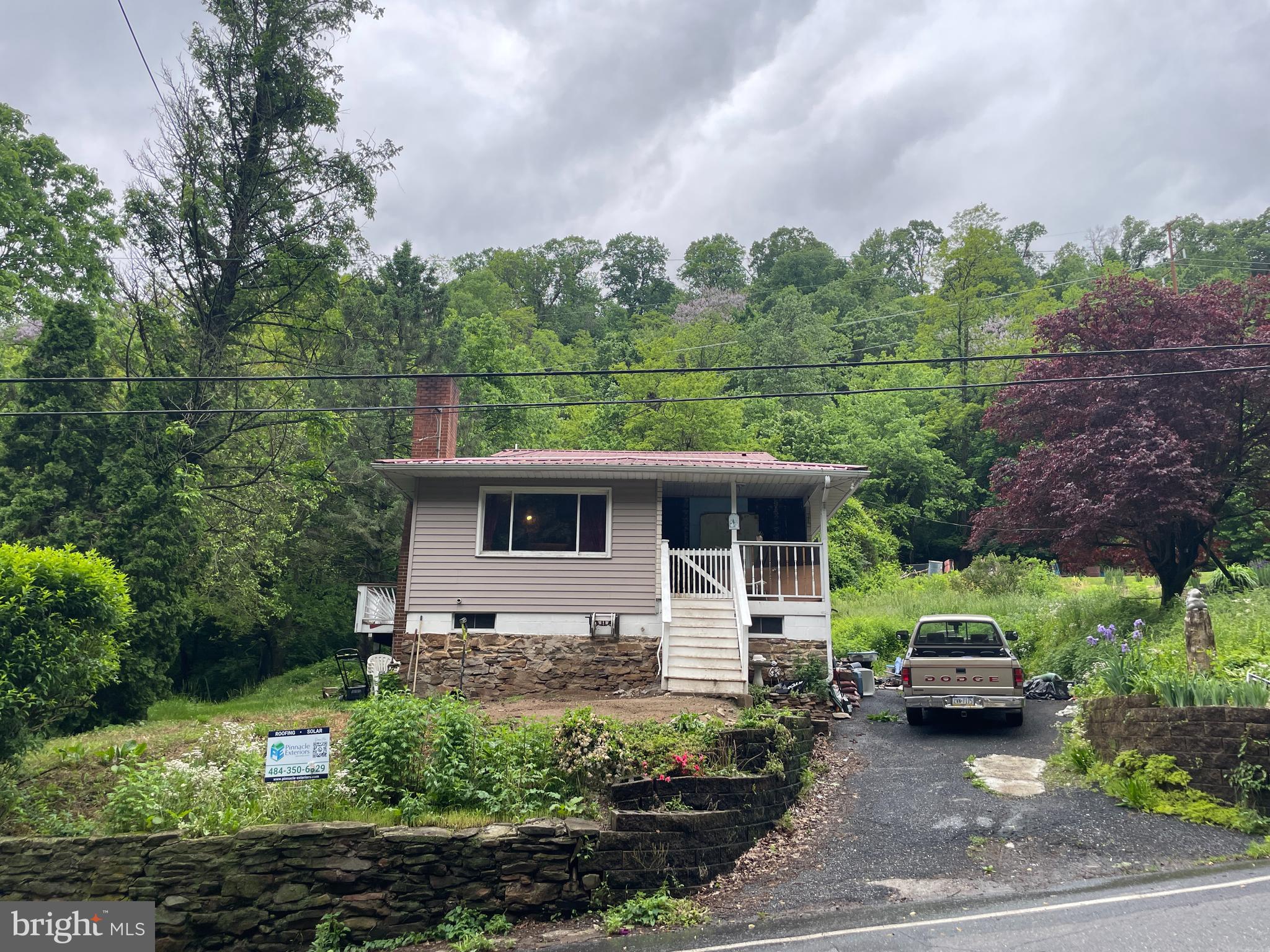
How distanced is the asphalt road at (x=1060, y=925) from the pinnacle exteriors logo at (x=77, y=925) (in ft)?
12.4

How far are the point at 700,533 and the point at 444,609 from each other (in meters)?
5.40

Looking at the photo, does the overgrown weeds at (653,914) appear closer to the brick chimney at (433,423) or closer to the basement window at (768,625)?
the basement window at (768,625)

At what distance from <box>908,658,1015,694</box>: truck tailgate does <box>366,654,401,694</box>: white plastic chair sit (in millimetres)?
8248

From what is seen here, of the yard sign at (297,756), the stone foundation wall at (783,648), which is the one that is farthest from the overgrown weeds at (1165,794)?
the yard sign at (297,756)

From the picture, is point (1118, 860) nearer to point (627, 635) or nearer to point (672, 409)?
point (627, 635)

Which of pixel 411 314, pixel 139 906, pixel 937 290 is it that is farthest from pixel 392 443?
pixel 937 290

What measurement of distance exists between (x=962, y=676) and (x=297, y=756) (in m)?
8.61

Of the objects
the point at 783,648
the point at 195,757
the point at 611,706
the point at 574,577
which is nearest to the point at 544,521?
the point at 574,577

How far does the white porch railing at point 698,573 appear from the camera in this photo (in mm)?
13883

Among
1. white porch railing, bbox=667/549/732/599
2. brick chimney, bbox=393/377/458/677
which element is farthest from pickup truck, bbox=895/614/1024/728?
brick chimney, bbox=393/377/458/677

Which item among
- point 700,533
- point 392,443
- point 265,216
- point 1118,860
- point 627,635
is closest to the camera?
point 1118,860

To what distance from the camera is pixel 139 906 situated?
20.9 feet

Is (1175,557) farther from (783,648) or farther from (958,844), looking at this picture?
(958,844)

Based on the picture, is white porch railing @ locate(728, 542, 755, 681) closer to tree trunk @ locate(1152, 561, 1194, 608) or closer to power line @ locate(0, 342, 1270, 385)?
power line @ locate(0, 342, 1270, 385)
